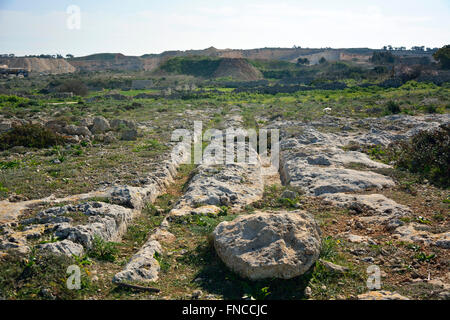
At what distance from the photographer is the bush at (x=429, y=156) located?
391 inches

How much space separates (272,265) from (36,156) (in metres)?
10.1

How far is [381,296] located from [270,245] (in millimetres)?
1597

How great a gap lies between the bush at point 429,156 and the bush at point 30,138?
12.2m

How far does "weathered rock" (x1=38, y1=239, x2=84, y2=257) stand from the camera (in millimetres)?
5570

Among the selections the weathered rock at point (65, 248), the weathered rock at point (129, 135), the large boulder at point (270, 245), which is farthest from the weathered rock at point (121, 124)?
the large boulder at point (270, 245)

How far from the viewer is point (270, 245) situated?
17.6 feet

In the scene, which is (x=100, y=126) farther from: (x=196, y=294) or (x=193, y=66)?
(x=193, y=66)

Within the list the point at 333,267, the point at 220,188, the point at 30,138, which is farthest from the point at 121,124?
the point at 333,267

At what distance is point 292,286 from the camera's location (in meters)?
5.11

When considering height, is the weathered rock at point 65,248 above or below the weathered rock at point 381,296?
above

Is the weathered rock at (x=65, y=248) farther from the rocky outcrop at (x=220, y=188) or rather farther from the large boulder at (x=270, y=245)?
the rocky outcrop at (x=220, y=188)

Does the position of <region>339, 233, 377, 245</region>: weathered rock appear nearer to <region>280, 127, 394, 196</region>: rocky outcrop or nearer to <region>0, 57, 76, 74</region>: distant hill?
<region>280, 127, 394, 196</region>: rocky outcrop

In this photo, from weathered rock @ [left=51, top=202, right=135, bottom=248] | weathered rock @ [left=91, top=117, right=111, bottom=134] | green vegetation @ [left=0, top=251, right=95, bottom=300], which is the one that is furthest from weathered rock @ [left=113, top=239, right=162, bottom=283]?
weathered rock @ [left=91, top=117, right=111, bottom=134]
